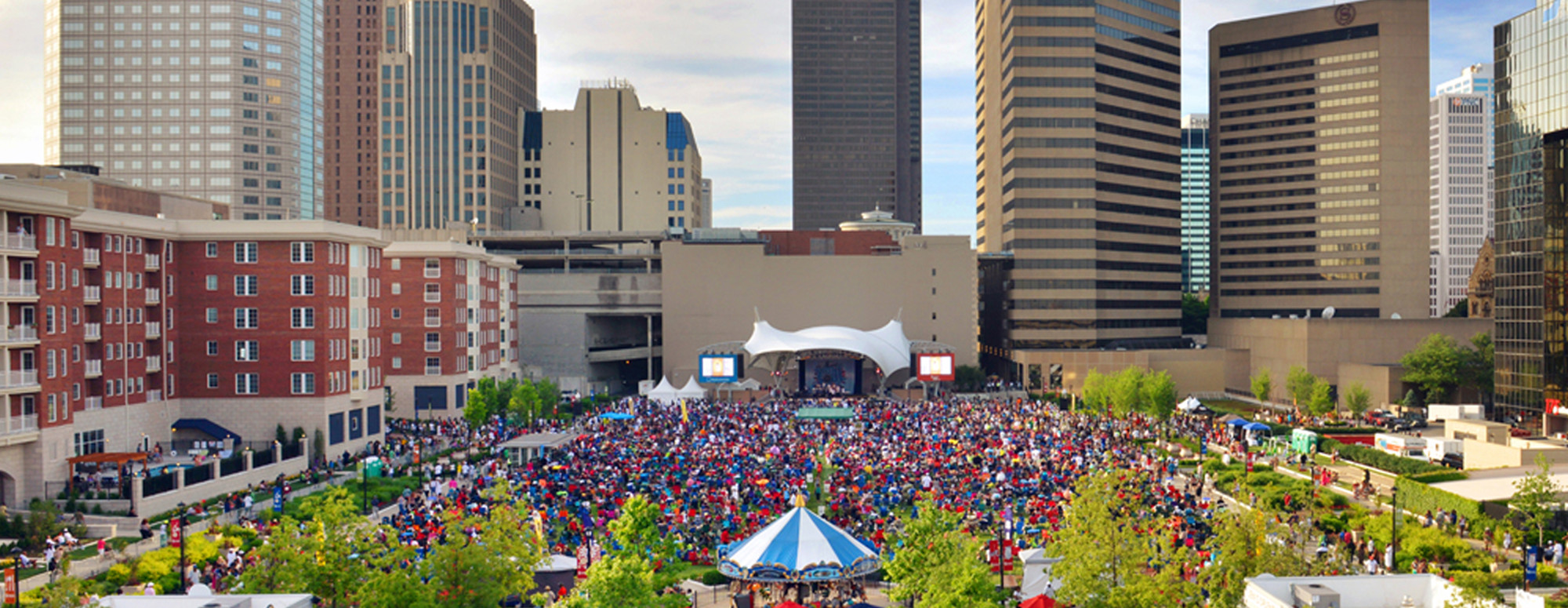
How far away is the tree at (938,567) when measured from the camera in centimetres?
2281

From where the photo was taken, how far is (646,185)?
150875 millimetres

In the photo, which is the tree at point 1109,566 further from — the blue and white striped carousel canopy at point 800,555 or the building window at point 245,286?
the building window at point 245,286

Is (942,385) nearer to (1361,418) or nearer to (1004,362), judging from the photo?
(1004,362)

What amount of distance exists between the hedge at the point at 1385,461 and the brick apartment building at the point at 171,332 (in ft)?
160

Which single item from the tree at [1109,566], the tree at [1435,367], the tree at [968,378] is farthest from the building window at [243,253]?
the tree at [1435,367]

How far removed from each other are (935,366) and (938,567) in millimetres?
68237

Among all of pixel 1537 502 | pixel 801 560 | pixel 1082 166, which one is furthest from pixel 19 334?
pixel 1082 166

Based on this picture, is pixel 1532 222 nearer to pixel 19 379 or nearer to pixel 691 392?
pixel 691 392

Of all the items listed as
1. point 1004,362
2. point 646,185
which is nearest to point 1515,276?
point 1004,362

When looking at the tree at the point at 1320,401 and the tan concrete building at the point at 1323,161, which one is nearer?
the tree at the point at 1320,401

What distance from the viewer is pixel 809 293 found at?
10944cm

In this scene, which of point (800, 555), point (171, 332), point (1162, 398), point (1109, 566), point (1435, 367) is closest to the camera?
point (1109, 566)

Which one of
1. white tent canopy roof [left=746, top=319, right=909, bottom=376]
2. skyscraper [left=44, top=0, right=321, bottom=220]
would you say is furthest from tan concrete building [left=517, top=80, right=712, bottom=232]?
white tent canopy roof [left=746, top=319, right=909, bottom=376]

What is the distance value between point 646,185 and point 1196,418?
302 feet
